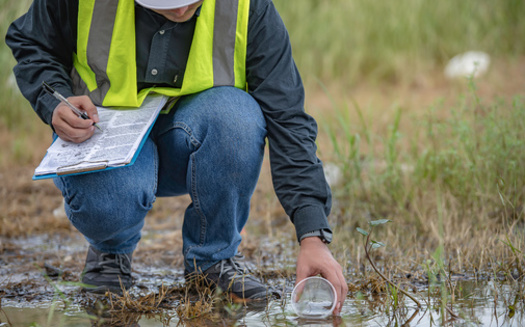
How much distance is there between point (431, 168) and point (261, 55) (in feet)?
4.86

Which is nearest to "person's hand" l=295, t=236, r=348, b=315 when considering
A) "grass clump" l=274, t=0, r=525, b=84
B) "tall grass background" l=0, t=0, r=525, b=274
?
"tall grass background" l=0, t=0, r=525, b=274

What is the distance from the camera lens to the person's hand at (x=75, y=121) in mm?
1997

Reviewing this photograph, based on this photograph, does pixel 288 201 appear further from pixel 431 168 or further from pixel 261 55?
pixel 431 168

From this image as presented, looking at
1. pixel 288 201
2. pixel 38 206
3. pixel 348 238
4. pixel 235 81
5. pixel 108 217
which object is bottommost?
pixel 38 206

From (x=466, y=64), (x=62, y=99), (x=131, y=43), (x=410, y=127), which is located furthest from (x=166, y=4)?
(x=466, y=64)

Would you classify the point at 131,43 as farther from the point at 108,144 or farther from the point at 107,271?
the point at 107,271

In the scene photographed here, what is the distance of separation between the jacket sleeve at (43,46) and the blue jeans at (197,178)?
29cm

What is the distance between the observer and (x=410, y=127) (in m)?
4.78

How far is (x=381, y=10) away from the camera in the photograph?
662cm

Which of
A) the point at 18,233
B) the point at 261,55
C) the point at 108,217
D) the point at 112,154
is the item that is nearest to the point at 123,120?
the point at 112,154

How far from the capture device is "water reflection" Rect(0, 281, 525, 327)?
190cm

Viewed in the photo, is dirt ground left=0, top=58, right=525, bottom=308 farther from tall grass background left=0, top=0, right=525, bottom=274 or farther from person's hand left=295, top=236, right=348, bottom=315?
person's hand left=295, top=236, right=348, bottom=315

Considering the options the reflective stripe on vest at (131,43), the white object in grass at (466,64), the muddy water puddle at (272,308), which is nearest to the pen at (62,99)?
the reflective stripe on vest at (131,43)

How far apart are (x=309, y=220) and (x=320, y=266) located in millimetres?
158
